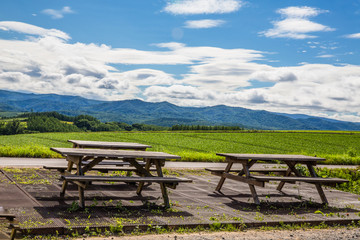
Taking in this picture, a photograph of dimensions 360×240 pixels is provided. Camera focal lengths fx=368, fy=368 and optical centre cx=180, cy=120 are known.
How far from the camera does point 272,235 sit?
6.09m

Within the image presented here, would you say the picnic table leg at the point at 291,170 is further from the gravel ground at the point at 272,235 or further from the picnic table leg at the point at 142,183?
the picnic table leg at the point at 142,183

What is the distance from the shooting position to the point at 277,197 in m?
9.64

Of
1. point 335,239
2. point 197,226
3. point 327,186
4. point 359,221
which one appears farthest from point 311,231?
point 327,186

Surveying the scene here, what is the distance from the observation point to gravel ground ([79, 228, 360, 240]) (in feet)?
18.1

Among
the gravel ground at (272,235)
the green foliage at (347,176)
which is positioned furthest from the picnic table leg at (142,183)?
the green foliage at (347,176)

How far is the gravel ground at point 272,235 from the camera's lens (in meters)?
5.52

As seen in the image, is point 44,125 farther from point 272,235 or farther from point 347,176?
point 272,235

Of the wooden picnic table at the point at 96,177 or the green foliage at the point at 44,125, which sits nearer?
the wooden picnic table at the point at 96,177

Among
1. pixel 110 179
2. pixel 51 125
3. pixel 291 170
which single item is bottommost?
pixel 51 125

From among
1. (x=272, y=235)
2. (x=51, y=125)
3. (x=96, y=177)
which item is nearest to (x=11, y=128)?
(x=51, y=125)

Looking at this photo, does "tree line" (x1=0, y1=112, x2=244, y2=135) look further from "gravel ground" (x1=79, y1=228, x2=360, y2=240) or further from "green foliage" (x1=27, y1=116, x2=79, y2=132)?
"gravel ground" (x1=79, y1=228, x2=360, y2=240)

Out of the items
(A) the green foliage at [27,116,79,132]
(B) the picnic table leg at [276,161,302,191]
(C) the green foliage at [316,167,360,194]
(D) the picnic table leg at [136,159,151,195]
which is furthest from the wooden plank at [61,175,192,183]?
(A) the green foliage at [27,116,79,132]

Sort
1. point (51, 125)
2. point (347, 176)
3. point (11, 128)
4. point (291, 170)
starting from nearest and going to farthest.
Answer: point (291, 170) → point (347, 176) → point (11, 128) → point (51, 125)

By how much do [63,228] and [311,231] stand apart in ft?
14.1
